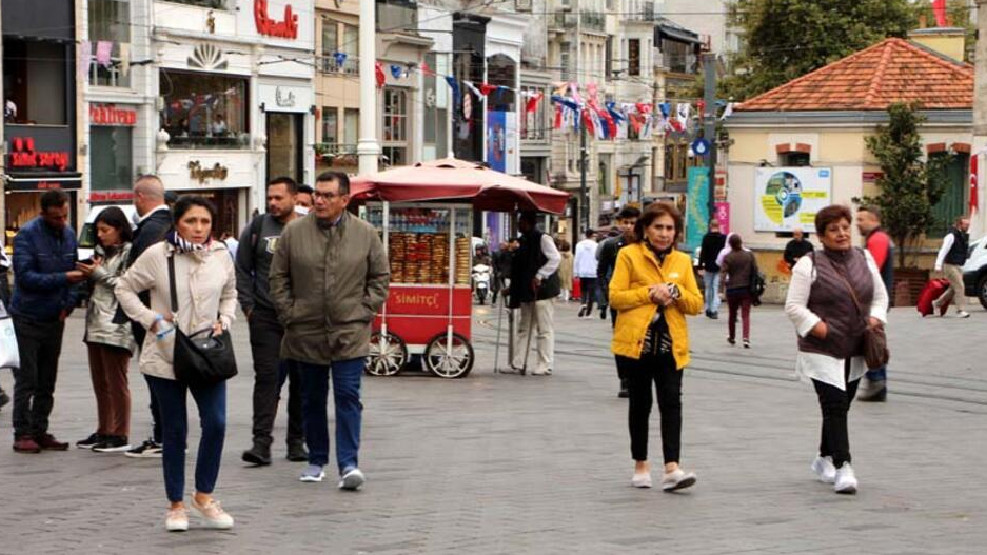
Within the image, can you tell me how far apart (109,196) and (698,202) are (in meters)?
15.2

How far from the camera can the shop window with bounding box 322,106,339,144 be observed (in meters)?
55.9

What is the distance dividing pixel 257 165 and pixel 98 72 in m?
8.17

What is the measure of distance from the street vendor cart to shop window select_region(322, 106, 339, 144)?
37134mm

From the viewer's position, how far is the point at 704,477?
11195mm

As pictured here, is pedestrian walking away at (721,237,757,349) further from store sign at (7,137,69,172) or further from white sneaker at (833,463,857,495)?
store sign at (7,137,69,172)

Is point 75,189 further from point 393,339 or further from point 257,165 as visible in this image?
point 393,339

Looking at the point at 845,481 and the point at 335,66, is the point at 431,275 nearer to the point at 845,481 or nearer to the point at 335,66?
the point at 845,481

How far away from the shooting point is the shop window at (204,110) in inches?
1849

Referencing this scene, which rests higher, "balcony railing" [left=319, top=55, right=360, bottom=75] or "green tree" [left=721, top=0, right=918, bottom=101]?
"green tree" [left=721, top=0, right=918, bottom=101]

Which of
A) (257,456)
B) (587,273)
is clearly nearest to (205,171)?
(587,273)

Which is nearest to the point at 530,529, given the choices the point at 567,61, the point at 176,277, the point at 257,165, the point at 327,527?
Result: the point at 327,527

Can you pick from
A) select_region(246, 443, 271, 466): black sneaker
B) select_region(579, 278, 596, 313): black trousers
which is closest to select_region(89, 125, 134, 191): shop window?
select_region(579, 278, 596, 313): black trousers

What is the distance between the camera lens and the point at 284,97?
52.8 metres

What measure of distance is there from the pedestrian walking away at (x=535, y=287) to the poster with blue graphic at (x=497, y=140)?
4935 centimetres
